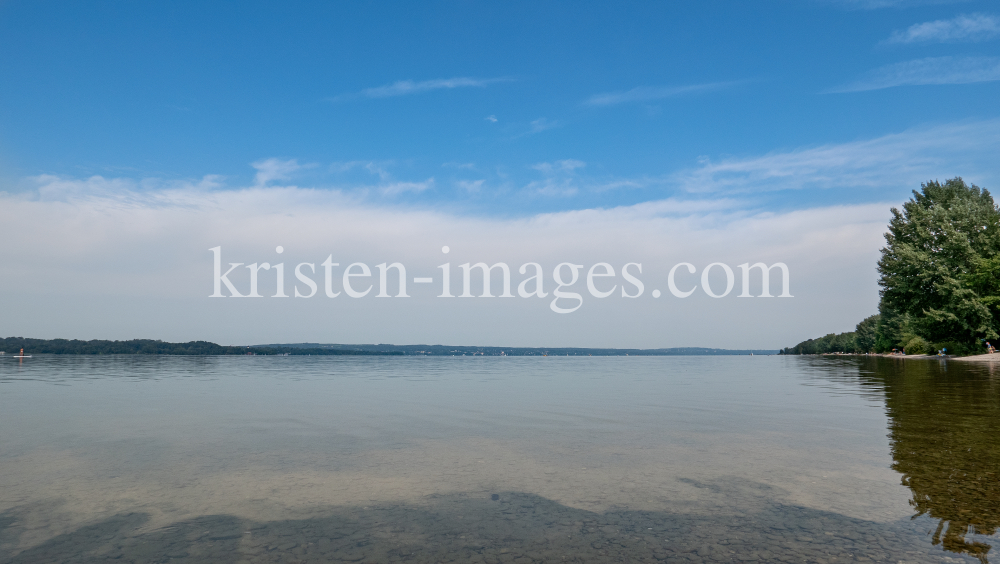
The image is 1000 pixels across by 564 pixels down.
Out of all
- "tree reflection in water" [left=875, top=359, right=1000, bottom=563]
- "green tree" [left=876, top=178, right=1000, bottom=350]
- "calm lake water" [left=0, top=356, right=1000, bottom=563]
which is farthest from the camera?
"green tree" [left=876, top=178, right=1000, bottom=350]

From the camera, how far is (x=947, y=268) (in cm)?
6338

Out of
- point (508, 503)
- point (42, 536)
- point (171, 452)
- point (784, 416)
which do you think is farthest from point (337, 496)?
point (784, 416)

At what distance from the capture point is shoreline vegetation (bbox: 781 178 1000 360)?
62.3 metres

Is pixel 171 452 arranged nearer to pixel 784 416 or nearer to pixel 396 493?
pixel 396 493

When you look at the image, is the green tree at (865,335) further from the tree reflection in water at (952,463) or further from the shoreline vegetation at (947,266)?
the tree reflection in water at (952,463)

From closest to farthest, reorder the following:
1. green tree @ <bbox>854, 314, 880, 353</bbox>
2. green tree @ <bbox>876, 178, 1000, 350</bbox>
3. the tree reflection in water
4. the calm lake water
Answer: the calm lake water
the tree reflection in water
green tree @ <bbox>876, 178, 1000, 350</bbox>
green tree @ <bbox>854, 314, 880, 353</bbox>

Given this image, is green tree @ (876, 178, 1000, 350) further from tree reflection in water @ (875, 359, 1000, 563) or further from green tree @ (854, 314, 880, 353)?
green tree @ (854, 314, 880, 353)

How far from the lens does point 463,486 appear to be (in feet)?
32.0

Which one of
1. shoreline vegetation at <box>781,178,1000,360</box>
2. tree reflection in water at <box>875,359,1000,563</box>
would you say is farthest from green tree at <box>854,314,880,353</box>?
tree reflection in water at <box>875,359,1000,563</box>

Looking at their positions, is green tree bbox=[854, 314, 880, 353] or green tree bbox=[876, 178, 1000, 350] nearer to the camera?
green tree bbox=[876, 178, 1000, 350]

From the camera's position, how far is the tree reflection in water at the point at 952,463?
720 cm

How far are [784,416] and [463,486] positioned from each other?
13.8 m

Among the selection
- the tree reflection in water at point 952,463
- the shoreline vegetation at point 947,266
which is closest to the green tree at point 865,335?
the shoreline vegetation at point 947,266

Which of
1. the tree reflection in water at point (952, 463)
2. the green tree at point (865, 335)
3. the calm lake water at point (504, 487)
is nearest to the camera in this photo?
the calm lake water at point (504, 487)
